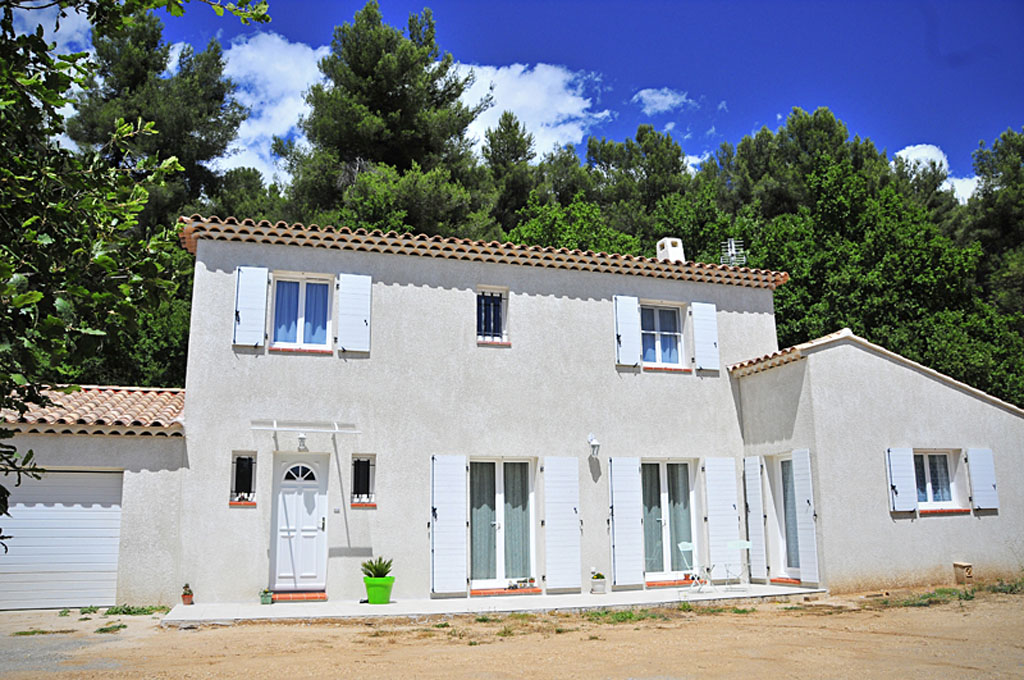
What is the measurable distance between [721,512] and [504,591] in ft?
13.1

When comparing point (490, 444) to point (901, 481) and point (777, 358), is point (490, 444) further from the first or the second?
point (901, 481)

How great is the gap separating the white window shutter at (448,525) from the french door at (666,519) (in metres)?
3.21

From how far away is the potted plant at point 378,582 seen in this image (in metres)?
11.6

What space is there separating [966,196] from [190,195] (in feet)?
89.4

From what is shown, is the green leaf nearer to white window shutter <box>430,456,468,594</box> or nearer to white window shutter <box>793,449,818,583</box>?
white window shutter <box>430,456,468,594</box>

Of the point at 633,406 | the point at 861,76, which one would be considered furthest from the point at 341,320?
the point at 861,76

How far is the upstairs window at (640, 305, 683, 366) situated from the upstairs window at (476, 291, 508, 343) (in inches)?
99.6

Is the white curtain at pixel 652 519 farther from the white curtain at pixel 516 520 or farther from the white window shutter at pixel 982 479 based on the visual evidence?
the white window shutter at pixel 982 479

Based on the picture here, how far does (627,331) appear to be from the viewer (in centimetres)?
1413

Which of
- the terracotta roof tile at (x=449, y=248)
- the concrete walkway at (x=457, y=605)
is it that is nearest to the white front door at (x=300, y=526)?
the concrete walkway at (x=457, y=605)

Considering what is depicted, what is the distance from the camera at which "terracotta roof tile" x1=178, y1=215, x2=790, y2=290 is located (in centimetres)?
1252

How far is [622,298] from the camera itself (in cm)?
1426

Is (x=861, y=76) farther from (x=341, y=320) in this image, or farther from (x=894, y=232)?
(x=341, y=320)

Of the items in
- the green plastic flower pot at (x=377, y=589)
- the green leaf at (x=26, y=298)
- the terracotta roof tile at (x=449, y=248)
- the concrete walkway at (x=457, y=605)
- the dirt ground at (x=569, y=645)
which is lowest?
the dirt ground at (x=569, y=645)
